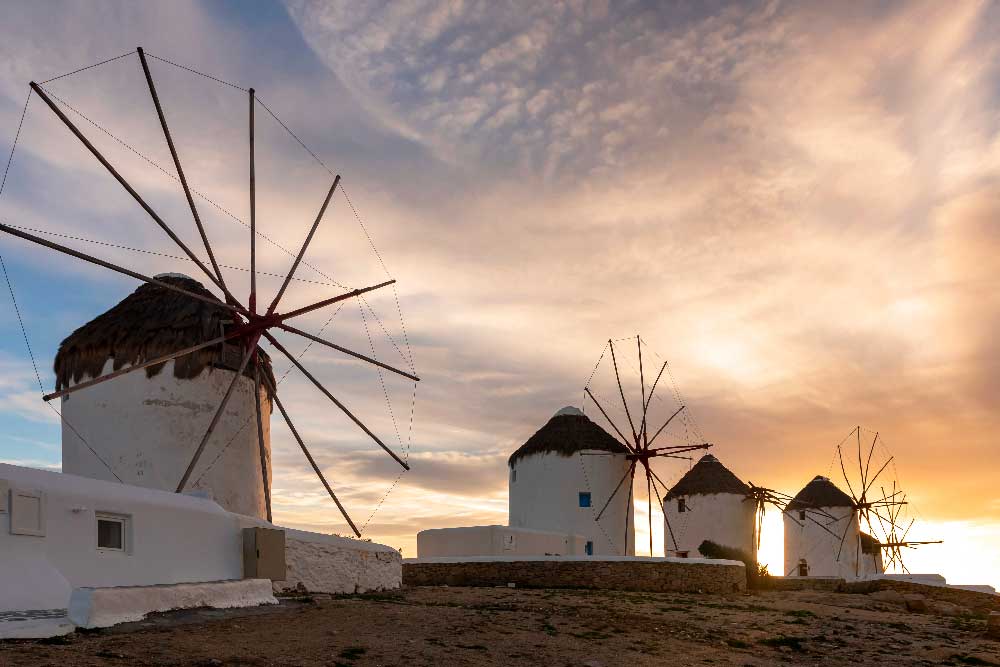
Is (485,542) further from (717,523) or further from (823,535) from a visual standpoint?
(823,535)

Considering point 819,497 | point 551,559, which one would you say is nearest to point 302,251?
point 551,559

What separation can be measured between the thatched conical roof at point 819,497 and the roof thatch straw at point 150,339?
3321 centimetres

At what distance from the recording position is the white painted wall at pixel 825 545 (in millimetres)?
45719

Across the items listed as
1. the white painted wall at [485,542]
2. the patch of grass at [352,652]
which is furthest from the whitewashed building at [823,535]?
the patch of grass at [352,652]

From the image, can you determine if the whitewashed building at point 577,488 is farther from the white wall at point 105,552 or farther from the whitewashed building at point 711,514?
the white wall at point 105,552

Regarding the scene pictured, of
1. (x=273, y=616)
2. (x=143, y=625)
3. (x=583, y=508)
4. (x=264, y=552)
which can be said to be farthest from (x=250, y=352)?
(x=583, y=508)

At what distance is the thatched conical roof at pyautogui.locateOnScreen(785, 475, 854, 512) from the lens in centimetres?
4650

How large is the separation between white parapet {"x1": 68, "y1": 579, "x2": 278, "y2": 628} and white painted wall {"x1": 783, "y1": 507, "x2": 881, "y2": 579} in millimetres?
36870

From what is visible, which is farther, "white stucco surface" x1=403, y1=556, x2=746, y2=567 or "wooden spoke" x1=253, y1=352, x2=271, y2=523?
"white stucco surface" x1=403, y1=556, x2=746, y2=567

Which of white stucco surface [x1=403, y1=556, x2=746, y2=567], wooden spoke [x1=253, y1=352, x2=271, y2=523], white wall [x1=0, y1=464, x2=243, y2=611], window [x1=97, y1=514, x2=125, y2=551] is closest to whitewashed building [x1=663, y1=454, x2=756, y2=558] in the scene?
white stucco surface [x1=403, y1=556, x2=746, y2=567]

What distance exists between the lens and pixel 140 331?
20.3m

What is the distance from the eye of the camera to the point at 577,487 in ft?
120

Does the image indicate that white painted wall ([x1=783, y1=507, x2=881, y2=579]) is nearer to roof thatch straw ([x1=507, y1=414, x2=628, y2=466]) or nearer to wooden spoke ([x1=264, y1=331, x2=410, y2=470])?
roof thatch straw ([x1=507, y1=414, x2=628, y2=466])

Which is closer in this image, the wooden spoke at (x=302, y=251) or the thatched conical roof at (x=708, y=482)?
the wooden spoke at (x=302, y=251)
